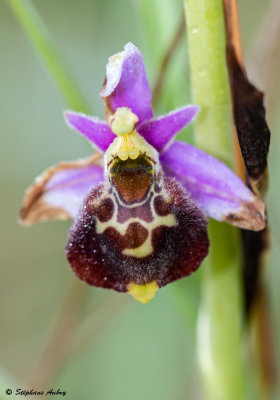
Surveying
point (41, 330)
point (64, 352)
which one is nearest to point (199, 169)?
point (64, 352)

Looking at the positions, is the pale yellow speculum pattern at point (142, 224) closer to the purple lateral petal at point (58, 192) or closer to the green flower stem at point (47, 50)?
the purple lateral petal at point (58, 192)

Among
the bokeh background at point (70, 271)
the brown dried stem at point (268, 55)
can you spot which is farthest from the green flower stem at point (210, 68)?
the brown dried stem at point (268, 55)

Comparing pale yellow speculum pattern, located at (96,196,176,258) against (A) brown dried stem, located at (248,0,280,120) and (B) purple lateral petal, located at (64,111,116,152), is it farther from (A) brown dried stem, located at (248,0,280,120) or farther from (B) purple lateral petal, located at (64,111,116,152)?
(A) brown dried stem, located at (248,0,280,120)

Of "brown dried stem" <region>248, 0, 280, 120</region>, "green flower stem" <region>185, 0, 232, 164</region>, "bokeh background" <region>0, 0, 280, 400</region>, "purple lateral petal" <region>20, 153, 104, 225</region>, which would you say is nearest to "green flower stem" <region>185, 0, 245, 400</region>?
"green flower stem" <region>185, 0, 232, 164</region>

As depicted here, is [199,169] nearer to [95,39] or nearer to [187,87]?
[187,87]

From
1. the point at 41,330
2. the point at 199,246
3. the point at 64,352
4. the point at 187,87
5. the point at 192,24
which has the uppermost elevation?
the point at 192,24

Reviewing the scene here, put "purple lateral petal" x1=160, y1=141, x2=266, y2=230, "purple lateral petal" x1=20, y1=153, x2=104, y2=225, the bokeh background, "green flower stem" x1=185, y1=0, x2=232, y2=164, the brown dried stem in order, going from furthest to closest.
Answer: the bokeh background, the brown dried stem, "purple lateral petal" x1=20, y1=153, x2=104, y2=225, "purple lateral petal" x1=160, y1=141, x2=266, y2=230, "green flower stem" x1=185, y1=0, x2=232, y2=164

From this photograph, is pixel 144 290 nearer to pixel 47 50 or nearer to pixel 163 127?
pixel 163 127

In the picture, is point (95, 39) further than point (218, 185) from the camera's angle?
Yes
